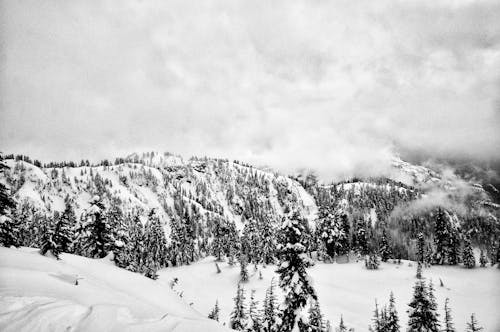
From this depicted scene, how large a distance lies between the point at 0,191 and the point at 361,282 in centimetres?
7174

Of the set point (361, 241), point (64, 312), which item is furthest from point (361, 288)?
point (64, 312)

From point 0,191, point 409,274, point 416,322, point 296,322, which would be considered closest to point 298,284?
point 296,322

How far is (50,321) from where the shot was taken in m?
7.56

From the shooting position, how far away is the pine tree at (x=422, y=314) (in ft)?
82.6

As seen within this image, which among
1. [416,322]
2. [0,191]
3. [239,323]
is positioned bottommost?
[239,323]

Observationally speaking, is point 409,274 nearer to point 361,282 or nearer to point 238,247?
point 361,282

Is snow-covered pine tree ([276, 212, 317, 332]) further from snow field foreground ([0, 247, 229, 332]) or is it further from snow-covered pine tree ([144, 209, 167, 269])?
snow-covered pine tree ([144, 209, 167, 269])

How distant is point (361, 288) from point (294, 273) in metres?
56.3

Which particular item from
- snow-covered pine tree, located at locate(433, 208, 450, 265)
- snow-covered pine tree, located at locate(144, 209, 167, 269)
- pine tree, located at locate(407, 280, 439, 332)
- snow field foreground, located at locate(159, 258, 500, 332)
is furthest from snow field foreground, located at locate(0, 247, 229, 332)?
snow-covered pine tree, located at locate(433, 208, 450, 265)

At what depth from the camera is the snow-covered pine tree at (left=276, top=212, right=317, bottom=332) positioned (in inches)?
812

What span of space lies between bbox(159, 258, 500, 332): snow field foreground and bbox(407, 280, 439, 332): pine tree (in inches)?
1012

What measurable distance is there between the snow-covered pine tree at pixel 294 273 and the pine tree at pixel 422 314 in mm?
11404

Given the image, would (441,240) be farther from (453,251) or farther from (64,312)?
(64,312)

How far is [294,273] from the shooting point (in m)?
20.9
